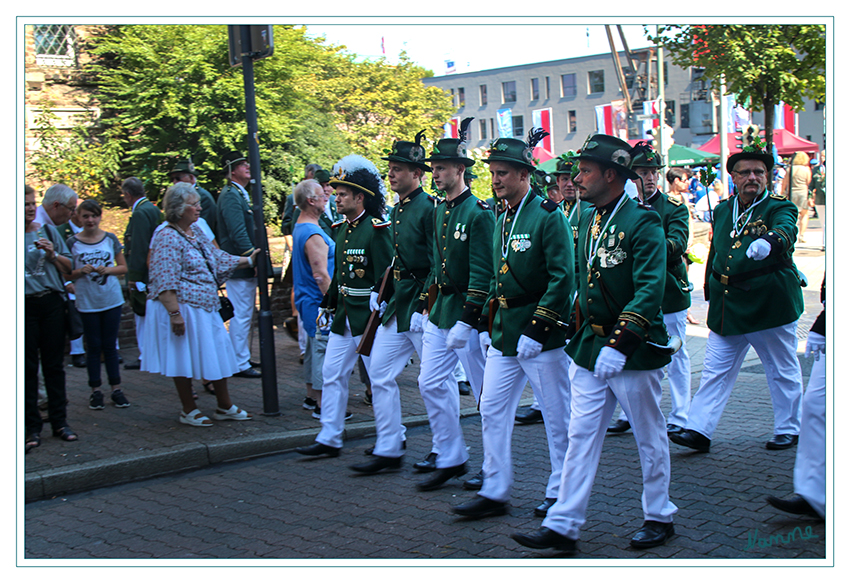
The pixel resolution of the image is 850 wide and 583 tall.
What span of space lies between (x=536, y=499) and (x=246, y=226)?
4605 millimetres

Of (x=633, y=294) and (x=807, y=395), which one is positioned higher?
(x=633, y=294)

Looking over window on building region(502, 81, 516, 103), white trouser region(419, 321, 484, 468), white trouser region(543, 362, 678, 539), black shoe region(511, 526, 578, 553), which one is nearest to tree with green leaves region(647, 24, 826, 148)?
A: white trouser region(419, 321, 484, 468)

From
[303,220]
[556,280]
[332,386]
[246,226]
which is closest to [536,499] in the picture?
[556,280]

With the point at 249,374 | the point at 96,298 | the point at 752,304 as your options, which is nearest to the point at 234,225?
the point at 249,374

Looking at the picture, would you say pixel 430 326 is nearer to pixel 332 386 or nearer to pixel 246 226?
pixel 332 386

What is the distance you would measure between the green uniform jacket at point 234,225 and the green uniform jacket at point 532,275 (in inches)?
160

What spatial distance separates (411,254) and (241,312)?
3.27m

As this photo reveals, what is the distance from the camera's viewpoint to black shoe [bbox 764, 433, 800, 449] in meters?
5.36

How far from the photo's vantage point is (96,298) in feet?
22.2

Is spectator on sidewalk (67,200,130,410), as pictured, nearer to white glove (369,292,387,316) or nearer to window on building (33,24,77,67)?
white glove (369,292,387,316)

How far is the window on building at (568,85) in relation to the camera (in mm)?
51125

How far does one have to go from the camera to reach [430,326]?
16.5ft

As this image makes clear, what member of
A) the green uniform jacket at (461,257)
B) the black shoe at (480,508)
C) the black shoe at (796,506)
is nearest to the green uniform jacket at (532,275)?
the green uniform jacket at (461,257)

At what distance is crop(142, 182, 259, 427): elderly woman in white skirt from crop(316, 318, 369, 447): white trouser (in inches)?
40.7
